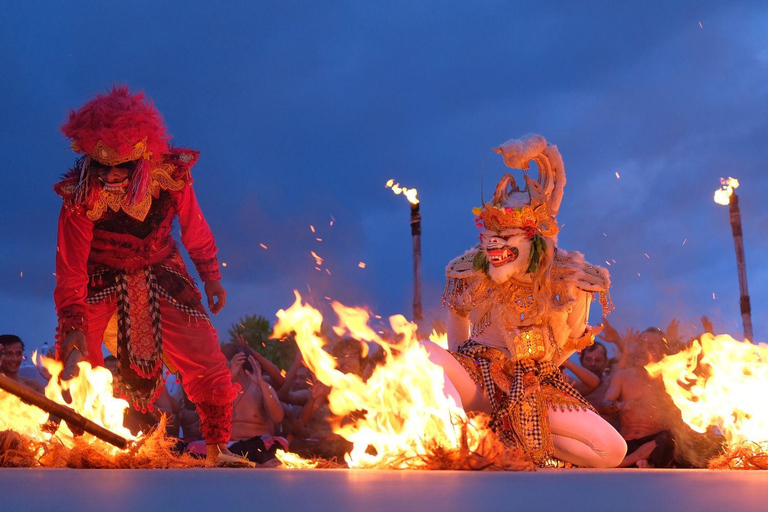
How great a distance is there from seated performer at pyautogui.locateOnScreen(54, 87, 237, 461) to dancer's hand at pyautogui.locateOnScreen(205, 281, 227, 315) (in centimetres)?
19

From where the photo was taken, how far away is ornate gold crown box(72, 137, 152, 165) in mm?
4070

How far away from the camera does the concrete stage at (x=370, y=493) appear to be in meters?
1.61

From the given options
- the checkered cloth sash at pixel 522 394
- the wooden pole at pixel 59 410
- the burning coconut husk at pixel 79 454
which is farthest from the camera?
the checkered cloth sash at pixel 522 394

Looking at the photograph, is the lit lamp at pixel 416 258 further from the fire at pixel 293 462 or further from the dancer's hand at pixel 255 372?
the fire at pixel 293 462

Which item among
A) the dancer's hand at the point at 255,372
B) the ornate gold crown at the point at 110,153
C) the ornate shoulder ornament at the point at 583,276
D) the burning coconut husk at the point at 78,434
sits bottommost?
the burning coconut husk at the point at 78,434

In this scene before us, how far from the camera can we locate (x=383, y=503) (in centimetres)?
164

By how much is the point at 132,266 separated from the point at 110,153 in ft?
1.95

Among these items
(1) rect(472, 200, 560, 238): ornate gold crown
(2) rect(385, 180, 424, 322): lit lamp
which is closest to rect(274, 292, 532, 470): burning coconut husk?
(1) rect(472, 200, 560, 238): ornate gold crown

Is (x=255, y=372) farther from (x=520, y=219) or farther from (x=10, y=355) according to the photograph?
(x=520, y=219)

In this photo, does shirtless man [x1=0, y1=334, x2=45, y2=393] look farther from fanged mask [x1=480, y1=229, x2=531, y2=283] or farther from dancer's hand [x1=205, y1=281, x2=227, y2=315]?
fanged mask [x1=480, y1=229, x2=531, y2=283]

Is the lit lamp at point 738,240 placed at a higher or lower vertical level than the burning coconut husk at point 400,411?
higher

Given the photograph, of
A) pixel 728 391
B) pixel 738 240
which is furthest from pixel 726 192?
pixel 728 391

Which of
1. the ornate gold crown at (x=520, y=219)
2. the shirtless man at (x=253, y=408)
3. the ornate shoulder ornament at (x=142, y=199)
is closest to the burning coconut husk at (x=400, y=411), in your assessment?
the ornate gold crown at (x=520, y=219)

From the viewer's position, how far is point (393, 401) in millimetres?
3680
